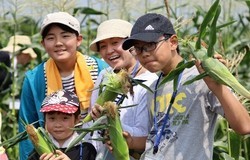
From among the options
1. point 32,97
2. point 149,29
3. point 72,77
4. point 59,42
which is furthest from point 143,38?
point 32,97

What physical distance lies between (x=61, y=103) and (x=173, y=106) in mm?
637

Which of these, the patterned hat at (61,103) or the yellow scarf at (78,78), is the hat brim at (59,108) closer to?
the patterned hat at (61,103)

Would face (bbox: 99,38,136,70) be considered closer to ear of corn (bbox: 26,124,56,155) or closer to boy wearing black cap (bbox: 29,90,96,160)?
boy wearing black cap (bbox: 29,90,96,160)

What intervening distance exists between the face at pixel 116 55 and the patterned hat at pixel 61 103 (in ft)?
0.87

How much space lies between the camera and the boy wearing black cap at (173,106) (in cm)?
356

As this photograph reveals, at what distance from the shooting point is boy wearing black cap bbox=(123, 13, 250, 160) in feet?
11.7

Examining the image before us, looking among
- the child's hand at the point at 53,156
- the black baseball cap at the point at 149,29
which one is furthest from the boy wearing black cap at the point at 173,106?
the child's hand at the point at 53,156

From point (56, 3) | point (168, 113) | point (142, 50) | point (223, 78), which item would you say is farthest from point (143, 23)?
point (56, 3)

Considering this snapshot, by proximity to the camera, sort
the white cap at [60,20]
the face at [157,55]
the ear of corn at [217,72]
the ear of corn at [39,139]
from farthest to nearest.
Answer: the white cap at [60,20]
the face at [157,55]
the ear of corn at [39,139]
the ear of corn at [217,72]

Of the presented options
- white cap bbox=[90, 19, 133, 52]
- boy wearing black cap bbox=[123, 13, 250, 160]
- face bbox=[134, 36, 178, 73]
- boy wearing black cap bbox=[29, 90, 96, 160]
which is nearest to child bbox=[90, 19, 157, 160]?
white cap bbox=[90, 19, 133, 52]

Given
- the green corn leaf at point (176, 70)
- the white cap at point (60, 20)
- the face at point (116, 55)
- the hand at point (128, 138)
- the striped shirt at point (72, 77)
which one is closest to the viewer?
the green corn leaf at point (176, 70)

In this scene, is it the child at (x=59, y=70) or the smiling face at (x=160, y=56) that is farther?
the child at (x=59, y=70)

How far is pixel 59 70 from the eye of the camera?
456 centimetres

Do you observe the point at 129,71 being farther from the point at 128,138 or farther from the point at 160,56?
the point at 160,56
